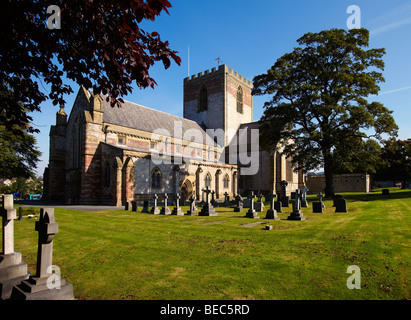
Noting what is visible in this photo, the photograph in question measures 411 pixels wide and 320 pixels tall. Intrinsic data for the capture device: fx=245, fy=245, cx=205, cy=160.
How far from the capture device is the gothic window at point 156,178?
26058 mm

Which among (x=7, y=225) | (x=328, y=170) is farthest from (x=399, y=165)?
(x=7, y=225)

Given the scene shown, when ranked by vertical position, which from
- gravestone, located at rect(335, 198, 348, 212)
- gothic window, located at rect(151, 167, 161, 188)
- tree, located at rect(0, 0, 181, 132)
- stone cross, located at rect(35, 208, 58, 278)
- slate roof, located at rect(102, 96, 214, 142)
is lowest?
gravestone, located at rect(335, 198, 348, 212)

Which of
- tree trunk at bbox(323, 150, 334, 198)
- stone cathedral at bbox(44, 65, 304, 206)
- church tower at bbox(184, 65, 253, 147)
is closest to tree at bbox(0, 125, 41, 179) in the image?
stone cathedral at bbox(44, 65, 304, 206)

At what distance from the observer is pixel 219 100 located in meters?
43.3

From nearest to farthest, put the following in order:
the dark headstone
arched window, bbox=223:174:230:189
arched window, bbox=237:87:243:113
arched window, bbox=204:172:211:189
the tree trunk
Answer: the dark headstone, the tree trunk, arched window, bbox=204:172:211:189, arched window, bbox=223:174:230:189, arched window, bbox=237:87:243:113

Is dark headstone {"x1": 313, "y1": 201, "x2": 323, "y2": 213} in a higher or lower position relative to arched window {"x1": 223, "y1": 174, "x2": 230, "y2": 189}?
lower

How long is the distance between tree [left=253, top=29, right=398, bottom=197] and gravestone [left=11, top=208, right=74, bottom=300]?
20744 mm

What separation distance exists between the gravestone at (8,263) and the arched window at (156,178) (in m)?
20.8

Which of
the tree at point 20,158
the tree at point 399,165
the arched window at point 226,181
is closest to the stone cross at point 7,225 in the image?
the tree at point 20,158

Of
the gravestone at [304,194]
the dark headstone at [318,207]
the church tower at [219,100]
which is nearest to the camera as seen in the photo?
the dark headstone at [318,207]

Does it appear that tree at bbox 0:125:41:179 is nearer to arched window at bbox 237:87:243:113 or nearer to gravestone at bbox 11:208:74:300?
gravestone at bbox 11:208:74:300

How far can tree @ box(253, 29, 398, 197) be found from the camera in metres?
21.1

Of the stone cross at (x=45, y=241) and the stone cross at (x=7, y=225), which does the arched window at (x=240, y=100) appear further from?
the stone cross at (x=45, y=241)

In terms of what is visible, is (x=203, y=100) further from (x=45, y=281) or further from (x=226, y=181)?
(x=45, y=281)
